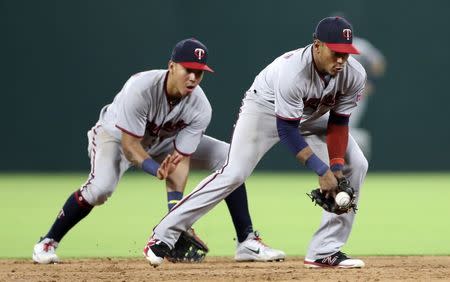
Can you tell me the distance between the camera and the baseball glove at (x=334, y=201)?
616cm

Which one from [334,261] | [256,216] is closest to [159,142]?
[334,261]

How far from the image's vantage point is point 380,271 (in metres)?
6.27

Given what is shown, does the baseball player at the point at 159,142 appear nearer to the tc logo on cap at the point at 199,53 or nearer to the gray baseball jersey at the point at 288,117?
the tc logo on cap at the point at 199,53

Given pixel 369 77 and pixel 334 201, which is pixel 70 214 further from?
pixel 369 77

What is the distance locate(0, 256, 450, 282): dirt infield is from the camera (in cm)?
598

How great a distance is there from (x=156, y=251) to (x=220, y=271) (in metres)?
0.41

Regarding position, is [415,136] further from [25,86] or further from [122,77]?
[25,86]

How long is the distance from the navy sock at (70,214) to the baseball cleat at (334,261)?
1561 mm

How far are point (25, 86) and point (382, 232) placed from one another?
7.10 metres

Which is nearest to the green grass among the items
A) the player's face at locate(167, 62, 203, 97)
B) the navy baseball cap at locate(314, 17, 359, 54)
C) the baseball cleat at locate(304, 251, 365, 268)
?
the baseball cleat at locate(304, 251, 365, 268)

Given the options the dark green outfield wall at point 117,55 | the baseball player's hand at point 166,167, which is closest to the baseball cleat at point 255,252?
the baseball player's hand at point 166,167

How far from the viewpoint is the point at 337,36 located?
5.90m

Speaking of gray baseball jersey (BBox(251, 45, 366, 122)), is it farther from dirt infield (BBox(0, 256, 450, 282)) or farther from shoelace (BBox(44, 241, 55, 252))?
shoelace (BBox(44, 241, 55, 252))

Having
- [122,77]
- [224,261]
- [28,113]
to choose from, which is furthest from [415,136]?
[224,261]
